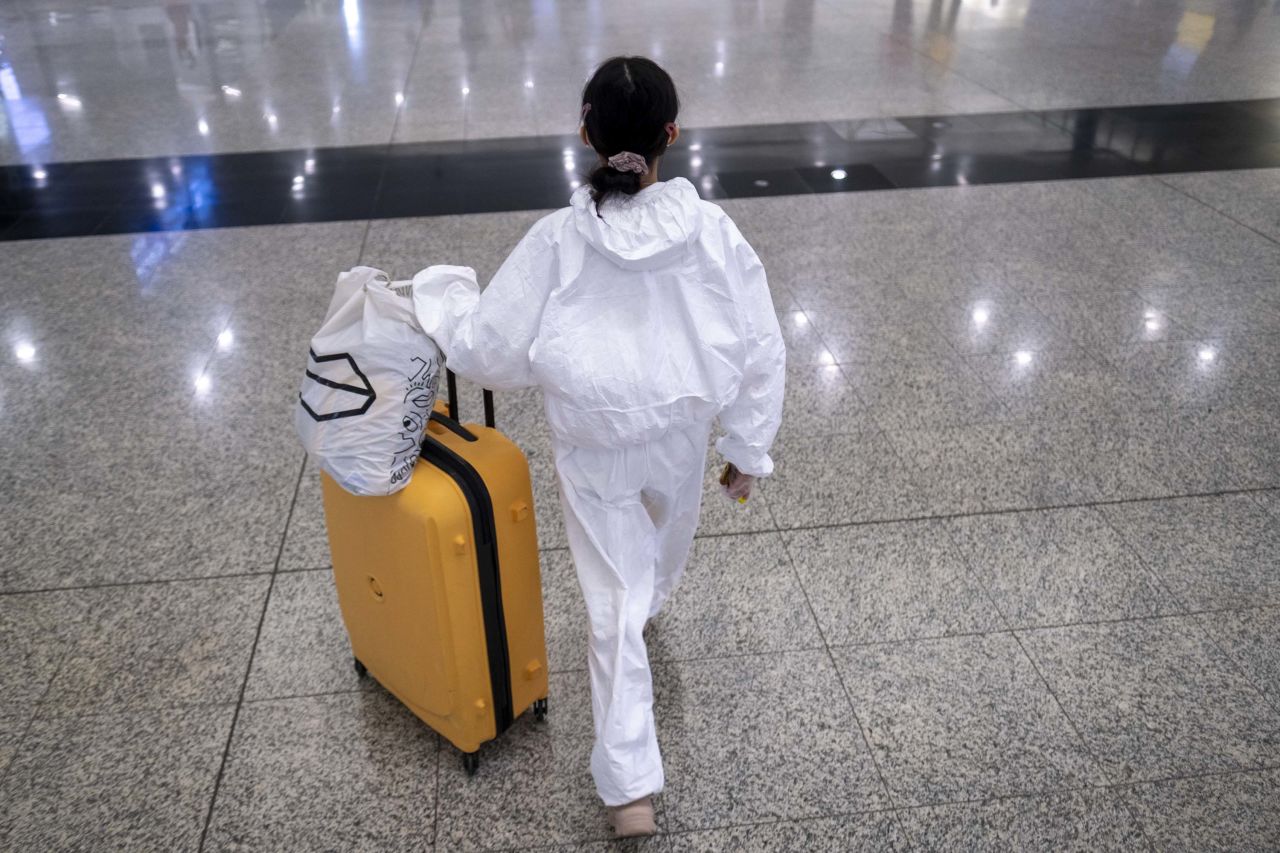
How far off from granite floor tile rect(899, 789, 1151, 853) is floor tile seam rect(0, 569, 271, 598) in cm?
185

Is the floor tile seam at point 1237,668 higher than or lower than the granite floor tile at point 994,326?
lower

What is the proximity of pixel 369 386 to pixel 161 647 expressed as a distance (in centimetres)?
118

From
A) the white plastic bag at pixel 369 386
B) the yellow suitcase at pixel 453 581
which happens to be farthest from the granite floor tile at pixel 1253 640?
the white plastic bag at pixel 369 386

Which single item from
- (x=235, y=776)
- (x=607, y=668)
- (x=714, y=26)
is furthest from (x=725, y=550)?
(x=714, y=26)

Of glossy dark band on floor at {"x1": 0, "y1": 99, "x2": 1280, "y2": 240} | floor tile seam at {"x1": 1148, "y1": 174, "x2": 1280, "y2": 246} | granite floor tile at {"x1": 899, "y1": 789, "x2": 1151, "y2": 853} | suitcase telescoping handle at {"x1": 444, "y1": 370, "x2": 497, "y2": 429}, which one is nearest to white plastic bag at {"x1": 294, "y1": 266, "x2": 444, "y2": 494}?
suitcase telescoping handle at {"x1": 444, "y1": 370, "x2": 497, "y2": 429}

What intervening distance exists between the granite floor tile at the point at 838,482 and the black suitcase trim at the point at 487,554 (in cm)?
113

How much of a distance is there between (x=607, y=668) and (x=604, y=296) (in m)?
0.76

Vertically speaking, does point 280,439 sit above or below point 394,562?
below

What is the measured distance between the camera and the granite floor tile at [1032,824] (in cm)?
195

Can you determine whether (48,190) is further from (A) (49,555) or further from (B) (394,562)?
(B) (394,562)

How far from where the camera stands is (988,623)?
2.49m

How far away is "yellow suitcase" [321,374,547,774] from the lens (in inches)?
71.9

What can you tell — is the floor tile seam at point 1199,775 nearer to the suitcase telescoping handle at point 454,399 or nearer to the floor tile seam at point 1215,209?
the suitcase telescoping handle at point 454,399

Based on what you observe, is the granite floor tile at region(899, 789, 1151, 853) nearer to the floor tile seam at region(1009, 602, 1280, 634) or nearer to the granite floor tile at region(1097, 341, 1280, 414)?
the floor tile seam at region(1009, 602, 1280, 634)
